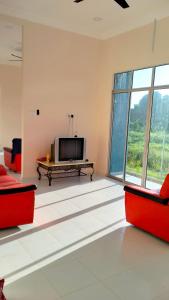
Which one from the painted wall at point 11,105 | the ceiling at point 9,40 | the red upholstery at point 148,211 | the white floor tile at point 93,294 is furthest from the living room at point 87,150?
the painted wall at point 11,105

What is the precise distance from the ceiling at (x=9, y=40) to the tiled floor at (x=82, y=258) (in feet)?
12.4

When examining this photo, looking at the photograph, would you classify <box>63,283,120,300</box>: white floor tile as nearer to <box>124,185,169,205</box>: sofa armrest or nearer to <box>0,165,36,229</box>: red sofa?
<box>124,185,169,205</box>: sofa armrest

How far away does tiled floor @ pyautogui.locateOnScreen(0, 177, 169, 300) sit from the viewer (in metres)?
2.23

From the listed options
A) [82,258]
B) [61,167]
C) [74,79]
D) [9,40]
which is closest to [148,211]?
[82,258]

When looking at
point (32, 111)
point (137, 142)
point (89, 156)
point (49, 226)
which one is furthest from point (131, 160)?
point (49, 226)

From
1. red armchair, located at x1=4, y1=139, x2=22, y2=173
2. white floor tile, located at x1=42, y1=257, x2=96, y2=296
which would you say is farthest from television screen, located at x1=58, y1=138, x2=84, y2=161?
white floor tile, located at x1=42, y1=257, x2=96, y2=296

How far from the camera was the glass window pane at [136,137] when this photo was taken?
5.40m

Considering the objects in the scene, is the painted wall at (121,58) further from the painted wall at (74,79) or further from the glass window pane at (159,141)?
the glass window pane at (159,141)

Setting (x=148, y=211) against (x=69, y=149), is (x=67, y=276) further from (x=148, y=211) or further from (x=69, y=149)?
(x=69, y=149)

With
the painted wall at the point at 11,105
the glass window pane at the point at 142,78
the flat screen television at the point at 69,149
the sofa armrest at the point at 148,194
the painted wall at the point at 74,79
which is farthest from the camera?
the painted wall at the point at 11,105

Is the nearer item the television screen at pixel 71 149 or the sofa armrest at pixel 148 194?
the sofa armrest at pixel 148 194

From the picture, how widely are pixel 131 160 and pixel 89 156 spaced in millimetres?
1263

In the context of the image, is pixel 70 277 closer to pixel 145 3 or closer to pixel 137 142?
pixel 137 142

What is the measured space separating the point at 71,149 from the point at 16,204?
270 cm
